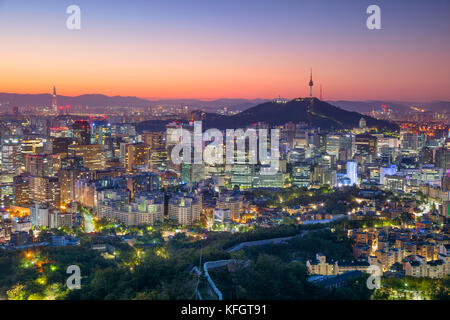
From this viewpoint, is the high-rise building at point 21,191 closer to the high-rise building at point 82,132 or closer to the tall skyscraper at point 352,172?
the high-rise building at point 82,132

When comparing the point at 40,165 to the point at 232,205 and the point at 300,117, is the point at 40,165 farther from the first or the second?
the point at 300,117

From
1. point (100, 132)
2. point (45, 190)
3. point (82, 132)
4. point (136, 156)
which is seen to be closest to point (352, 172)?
point (136, 156)

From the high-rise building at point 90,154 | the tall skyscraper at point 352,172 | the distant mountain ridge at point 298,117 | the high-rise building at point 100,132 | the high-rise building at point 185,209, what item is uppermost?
the distant mountain ridge at point 298,117

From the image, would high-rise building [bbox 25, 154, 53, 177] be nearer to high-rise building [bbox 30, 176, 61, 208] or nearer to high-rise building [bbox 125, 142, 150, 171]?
high-rise building [bbox 30, 176, 61, 208]

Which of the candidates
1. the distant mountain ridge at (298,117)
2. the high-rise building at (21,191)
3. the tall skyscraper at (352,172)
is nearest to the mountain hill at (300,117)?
the distant mountain ridge at (298,117)

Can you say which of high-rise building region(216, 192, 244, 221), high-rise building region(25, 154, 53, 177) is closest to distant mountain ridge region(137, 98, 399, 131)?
high-rise building region(25, 154, 53, 177)

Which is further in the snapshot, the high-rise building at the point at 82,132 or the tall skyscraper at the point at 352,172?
the high-rise building at the point at 82,132

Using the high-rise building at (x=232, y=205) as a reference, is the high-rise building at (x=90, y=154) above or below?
above

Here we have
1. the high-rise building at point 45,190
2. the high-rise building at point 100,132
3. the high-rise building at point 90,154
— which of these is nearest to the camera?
the high-rise building at point 45,190

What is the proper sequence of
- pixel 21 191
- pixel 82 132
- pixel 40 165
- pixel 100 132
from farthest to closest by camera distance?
1. pixel 100 132
2. pixel 82 132
3. pixel 40 165
4. pixel 21 191

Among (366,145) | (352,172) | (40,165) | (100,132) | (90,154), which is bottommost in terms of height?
(352,172)

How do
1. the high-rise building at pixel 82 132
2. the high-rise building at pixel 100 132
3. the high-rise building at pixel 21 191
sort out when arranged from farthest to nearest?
the high-rise building at pixel 100 132
the high-rise building at pixel 82 132
the high-rise building at pixel 21 191

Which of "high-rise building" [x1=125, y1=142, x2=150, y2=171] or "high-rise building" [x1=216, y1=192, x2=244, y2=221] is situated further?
"high-rise building" [x1=125, y1=142, x2=150, y2=171]
